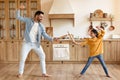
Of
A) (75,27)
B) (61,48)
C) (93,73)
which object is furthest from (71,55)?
(93,73)

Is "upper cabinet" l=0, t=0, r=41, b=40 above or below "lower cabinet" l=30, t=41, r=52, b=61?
above

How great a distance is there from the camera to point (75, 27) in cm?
753

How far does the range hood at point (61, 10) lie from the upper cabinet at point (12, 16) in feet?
1.56

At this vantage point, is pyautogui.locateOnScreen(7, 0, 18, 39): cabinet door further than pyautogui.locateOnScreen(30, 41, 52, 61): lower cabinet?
Yes

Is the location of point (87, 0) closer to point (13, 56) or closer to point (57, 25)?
point (57, 25)

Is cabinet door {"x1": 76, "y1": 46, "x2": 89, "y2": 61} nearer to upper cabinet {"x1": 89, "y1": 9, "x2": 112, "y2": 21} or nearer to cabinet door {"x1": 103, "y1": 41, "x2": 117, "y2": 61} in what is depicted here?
cabinet door {"x1": 103, "y1": 41, "x2": 117, "y2": 61}

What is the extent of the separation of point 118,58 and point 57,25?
2127mm

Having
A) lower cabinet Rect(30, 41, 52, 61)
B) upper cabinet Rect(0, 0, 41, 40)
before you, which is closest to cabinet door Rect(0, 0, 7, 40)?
upper cabinet Rect(0, 0, 41, 40)

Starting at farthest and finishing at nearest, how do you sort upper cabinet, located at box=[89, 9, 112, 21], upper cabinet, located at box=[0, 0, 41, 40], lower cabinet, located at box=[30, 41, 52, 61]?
upper cabinet, located at box=[89, 9, 112, 21]
upper cabinet, located at box=[0, 0, 41, 40]
lower cabinet, located at box=[30, 41, 52, 61]

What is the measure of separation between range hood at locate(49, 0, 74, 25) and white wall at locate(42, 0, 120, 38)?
1.26 feet

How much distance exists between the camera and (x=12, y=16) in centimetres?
741

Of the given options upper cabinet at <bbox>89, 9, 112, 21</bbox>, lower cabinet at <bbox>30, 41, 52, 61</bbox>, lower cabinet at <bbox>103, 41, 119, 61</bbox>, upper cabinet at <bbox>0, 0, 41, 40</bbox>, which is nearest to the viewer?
lower cabinet at <bbox>103, 41, 119, 61</bbox>

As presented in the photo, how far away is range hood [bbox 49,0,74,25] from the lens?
712 centimetres

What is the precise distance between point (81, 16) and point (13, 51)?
2366mm
